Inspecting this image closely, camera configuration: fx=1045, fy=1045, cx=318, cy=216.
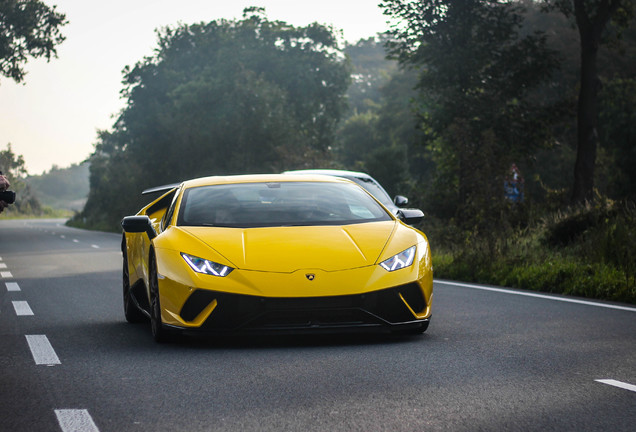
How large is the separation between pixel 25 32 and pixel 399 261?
36.5 m

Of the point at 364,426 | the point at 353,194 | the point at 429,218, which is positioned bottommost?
the point at 429,218

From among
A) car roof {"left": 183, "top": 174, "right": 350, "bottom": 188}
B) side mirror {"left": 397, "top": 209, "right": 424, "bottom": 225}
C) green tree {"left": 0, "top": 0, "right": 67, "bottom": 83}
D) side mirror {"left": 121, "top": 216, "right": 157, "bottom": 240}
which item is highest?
green tree {"left": 0, "top": 0, "right": 67, "bottom": 83}

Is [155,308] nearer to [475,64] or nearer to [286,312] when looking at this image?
[286,312]

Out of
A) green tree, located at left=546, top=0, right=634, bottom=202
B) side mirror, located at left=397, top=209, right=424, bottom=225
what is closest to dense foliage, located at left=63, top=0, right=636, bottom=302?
green tree, located at left=546, top=0, right=634, bottom=202

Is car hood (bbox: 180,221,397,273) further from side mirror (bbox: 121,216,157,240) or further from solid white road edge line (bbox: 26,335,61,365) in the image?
solid white road edge line (bbox: 26,335,61,365)

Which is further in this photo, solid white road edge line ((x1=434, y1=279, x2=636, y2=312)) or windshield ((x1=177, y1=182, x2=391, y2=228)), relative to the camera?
solid white road edge line ((x1=434, y1=279, x2=636, y2=312))

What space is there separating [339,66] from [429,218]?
135 feet

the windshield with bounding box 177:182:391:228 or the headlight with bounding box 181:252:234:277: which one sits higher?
the windshield with bounding box 177:182:391:228

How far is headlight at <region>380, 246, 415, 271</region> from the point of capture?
7.72m

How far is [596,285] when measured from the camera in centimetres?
1227

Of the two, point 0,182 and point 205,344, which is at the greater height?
point 0,182

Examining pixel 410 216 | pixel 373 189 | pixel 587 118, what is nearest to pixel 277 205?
pixel 410 216

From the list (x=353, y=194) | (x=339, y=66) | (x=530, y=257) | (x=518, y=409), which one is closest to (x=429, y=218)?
(x=530, y=257)

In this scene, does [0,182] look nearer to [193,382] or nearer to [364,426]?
[193,382]
